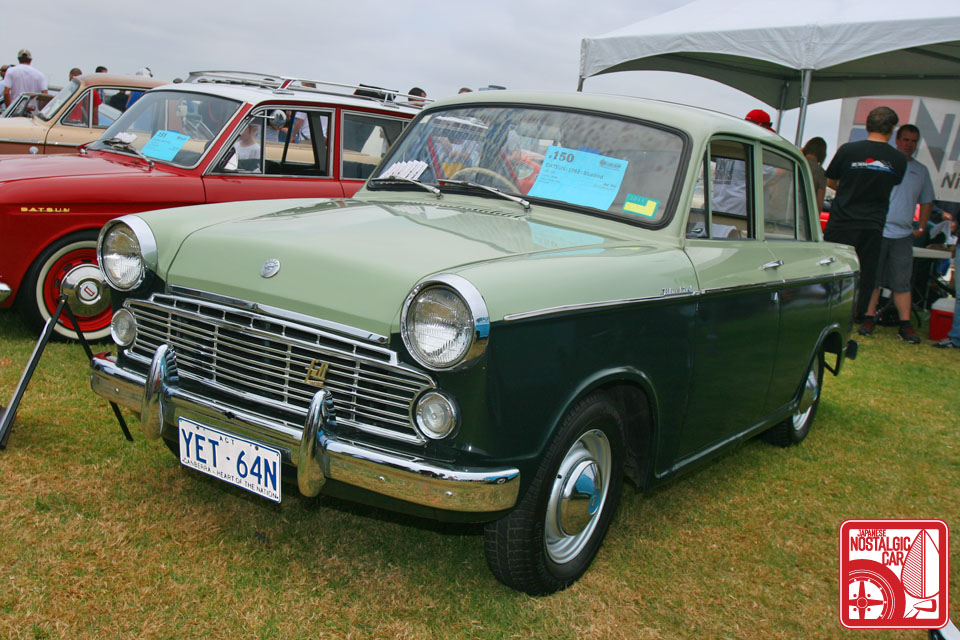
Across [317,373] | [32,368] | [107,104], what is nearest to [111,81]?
[107,104]

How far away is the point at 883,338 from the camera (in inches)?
319

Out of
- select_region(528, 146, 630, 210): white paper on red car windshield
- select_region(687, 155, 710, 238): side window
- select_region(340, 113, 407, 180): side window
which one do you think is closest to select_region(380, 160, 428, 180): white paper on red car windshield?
select_region(528, 146, 630, 210): white paper on red car windshield

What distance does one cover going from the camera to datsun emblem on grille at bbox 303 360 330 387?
2.41 m

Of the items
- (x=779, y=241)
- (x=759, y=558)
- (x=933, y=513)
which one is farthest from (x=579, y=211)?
(x=933, y=513)

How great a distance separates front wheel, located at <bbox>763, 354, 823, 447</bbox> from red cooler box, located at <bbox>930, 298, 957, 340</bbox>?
4.11 meters

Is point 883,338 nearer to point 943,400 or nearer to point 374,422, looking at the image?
point 943,400

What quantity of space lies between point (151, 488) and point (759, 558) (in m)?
2.44

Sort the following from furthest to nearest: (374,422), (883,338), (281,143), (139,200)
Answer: (883,338), (281,143), (139,200), (374,422)

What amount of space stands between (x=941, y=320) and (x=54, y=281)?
25.7ft

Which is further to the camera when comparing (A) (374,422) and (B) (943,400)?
(B) (943,400)

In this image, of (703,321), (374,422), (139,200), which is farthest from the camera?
(139,200)

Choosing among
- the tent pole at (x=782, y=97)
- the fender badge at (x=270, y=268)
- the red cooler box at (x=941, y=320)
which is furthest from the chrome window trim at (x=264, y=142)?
the tent pole at (x=782, y=97)

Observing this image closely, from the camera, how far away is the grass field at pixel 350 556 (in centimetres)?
251

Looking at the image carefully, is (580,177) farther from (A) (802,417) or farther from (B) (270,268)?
(A) (802,417)
